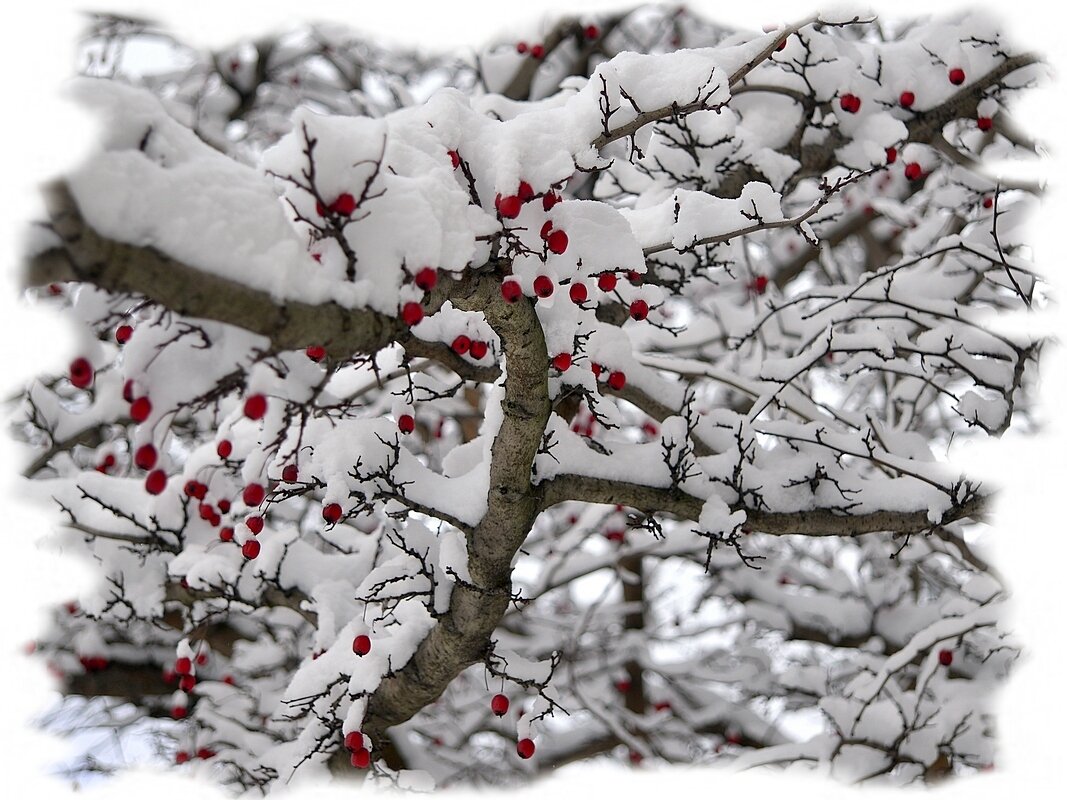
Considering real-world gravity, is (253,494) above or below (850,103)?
below

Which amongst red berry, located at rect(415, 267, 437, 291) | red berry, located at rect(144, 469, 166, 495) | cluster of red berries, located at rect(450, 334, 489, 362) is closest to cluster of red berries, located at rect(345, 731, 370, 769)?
cluster of red berries, located at rect(450, 334, 489, 362)

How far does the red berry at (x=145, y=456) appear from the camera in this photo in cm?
167

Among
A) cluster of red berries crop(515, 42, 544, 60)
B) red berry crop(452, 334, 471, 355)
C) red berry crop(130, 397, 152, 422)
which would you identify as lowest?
red berry crop(130, 397, 152, 422)

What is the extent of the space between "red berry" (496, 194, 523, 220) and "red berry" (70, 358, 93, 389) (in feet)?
3.00

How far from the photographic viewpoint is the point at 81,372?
157 cm

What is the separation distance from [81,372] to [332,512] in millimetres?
1061

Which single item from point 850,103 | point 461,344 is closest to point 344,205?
point 461,344

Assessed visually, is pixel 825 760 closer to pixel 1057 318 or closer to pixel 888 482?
pixel 888 482

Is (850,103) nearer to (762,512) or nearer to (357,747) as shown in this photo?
(762,512)

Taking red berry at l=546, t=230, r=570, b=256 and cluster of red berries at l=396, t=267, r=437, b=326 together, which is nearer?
cluster of red berries at l=396, t=267, r=437, b=326

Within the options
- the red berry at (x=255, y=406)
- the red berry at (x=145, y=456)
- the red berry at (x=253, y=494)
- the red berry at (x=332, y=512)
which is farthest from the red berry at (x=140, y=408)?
the red berry at (x=332, y=512)

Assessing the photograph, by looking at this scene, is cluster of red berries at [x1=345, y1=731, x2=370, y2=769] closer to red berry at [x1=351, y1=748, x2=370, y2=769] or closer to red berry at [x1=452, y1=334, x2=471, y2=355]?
red berry at [x1=351, y1=748, x2=370, y2=769]

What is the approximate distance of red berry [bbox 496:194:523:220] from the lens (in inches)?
75.4

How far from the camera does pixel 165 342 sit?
5.32ft
